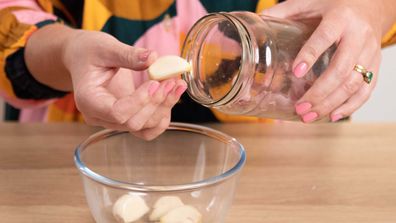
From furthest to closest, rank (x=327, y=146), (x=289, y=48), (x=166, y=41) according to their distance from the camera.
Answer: (x=166, y=41) → (x=327, y=146) → (x=289, y=48)

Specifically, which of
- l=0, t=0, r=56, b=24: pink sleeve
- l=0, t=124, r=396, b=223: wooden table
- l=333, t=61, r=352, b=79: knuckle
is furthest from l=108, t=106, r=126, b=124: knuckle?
l=0, t=0, r=56, b=24: pink sleeve

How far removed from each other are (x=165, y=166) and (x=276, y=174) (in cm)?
14

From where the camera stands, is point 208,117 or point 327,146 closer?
point 327,146

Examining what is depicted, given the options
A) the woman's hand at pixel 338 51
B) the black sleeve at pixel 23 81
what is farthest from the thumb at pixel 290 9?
the black sleeve at pixel 23 81

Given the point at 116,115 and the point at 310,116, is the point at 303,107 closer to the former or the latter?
the point at 310,116

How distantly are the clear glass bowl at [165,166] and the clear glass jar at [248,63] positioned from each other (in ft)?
0.16

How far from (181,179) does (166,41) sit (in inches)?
12.3

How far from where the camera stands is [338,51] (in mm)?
544

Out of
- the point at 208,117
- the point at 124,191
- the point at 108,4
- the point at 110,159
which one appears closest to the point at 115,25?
the point at 108,4

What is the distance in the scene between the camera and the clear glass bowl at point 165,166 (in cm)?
46

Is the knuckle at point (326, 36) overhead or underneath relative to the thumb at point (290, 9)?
overhead

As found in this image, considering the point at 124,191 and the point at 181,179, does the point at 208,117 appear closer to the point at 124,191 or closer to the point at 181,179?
the point at 181,179

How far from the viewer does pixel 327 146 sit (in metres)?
0.72

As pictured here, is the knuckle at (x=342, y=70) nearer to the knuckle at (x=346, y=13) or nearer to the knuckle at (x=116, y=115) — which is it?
the knuckle at (x=346, y=13)
